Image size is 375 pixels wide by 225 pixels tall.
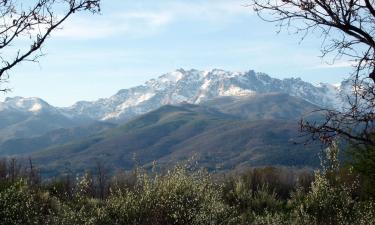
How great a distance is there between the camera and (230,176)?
83.1ft

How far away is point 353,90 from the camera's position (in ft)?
27.7

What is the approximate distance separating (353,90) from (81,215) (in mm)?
8233

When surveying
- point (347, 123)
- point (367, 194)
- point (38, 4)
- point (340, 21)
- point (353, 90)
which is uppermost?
point (38, 4)

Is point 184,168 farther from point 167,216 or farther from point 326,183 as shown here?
point 326,183

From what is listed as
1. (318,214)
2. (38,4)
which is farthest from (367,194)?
(38,4)

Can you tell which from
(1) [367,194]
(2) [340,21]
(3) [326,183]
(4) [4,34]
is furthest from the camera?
(1) [367,194]

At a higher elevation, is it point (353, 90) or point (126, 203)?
point (353, 90)

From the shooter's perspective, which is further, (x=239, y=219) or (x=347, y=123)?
(x=239, y=219)

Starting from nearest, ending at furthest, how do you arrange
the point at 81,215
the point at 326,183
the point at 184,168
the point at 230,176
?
the point at 81,215 → the point at 184,168 → the point at 326,183 → the point at 230,176

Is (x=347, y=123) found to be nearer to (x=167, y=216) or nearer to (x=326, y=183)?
(x=167, y=216)

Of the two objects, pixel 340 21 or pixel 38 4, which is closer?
pixel 340 21

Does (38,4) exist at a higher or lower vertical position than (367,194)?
higher

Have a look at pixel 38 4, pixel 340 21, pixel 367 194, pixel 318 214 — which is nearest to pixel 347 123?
pixel 340 21

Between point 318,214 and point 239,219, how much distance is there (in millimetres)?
3117
